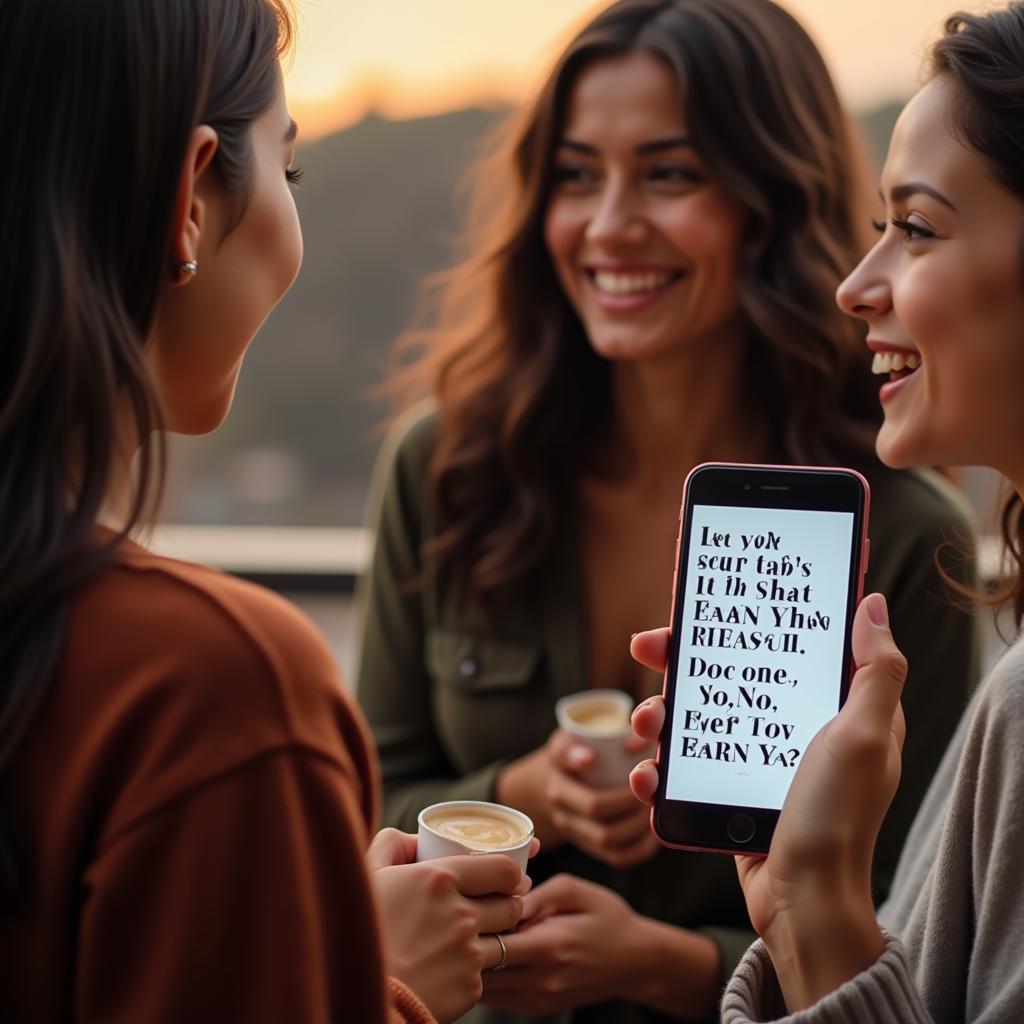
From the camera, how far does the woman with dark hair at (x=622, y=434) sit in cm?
144

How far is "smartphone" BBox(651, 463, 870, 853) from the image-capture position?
91cm

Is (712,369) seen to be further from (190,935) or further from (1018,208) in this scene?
(190,935)

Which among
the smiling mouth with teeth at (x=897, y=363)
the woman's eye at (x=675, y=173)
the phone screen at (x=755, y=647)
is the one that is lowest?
the phone screen at (x=755, y=647)

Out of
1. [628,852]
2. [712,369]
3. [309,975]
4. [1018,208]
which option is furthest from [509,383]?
[309,975]

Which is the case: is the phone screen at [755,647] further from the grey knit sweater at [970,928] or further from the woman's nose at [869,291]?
the woman's nose at [869,291]

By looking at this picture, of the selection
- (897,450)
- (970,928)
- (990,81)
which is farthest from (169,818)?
(990,81)

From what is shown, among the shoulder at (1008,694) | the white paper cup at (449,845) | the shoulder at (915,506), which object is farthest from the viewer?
the shoulder at (915,506)

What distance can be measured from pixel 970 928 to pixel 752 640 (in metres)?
0.25

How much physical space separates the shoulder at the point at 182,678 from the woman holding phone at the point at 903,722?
39 centimetres

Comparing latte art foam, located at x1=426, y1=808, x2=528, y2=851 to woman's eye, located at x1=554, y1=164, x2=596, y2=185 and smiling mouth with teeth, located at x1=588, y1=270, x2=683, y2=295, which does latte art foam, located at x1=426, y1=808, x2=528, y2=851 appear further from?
woman's eye, located at x1=554, y1=164, x2=596, y2=185

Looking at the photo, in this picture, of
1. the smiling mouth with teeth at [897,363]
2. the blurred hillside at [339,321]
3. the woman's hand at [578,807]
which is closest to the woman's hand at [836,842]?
the smiling mouth with teeth at [897,363]

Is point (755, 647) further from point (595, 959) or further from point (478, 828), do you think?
point (595, 959)

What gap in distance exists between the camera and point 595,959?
1.31 m

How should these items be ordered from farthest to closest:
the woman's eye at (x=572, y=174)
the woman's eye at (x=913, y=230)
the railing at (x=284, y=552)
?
the railing at (x=284, y=552), the woman's eye at (x=572, y=174), the woman's eye at (x=913, y=230)
